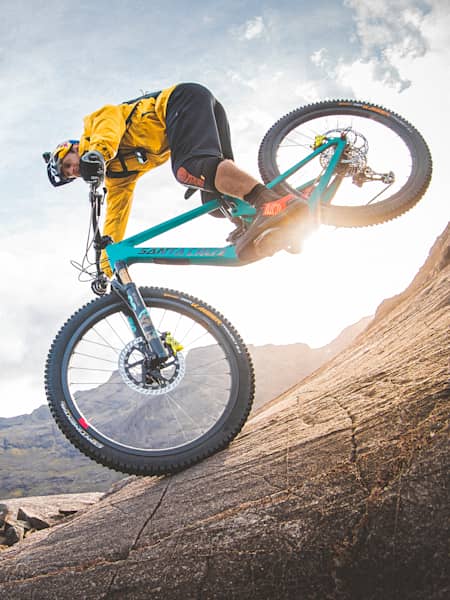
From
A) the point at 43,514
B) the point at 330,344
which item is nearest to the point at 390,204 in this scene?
the point at 43,514

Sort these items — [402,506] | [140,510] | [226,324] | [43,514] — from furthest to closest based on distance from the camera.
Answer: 1. [43,514]
2. [226,324]
3. [140,510]
4. [402,506]

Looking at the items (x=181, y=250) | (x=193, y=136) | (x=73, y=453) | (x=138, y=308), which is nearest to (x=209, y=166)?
(x=193, y=136)

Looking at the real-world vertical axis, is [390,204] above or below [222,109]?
below

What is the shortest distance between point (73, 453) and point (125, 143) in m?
199

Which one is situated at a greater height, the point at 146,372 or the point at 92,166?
the point at 92,166

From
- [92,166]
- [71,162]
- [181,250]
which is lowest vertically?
[181,250]

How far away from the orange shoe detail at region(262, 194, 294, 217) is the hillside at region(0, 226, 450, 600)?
5.86 ft

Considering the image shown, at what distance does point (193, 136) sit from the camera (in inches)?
157

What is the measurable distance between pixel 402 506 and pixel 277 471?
86 cm

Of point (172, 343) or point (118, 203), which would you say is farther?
point (118, 203)

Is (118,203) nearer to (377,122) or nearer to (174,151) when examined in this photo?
(174,151)

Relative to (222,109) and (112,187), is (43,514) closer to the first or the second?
(112,187)

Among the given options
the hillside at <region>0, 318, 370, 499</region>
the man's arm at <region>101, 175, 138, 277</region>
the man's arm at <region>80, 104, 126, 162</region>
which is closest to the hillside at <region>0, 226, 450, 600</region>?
the man's arm at <region>80, 104, 126, 162</region>

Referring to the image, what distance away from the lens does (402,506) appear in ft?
5.53
